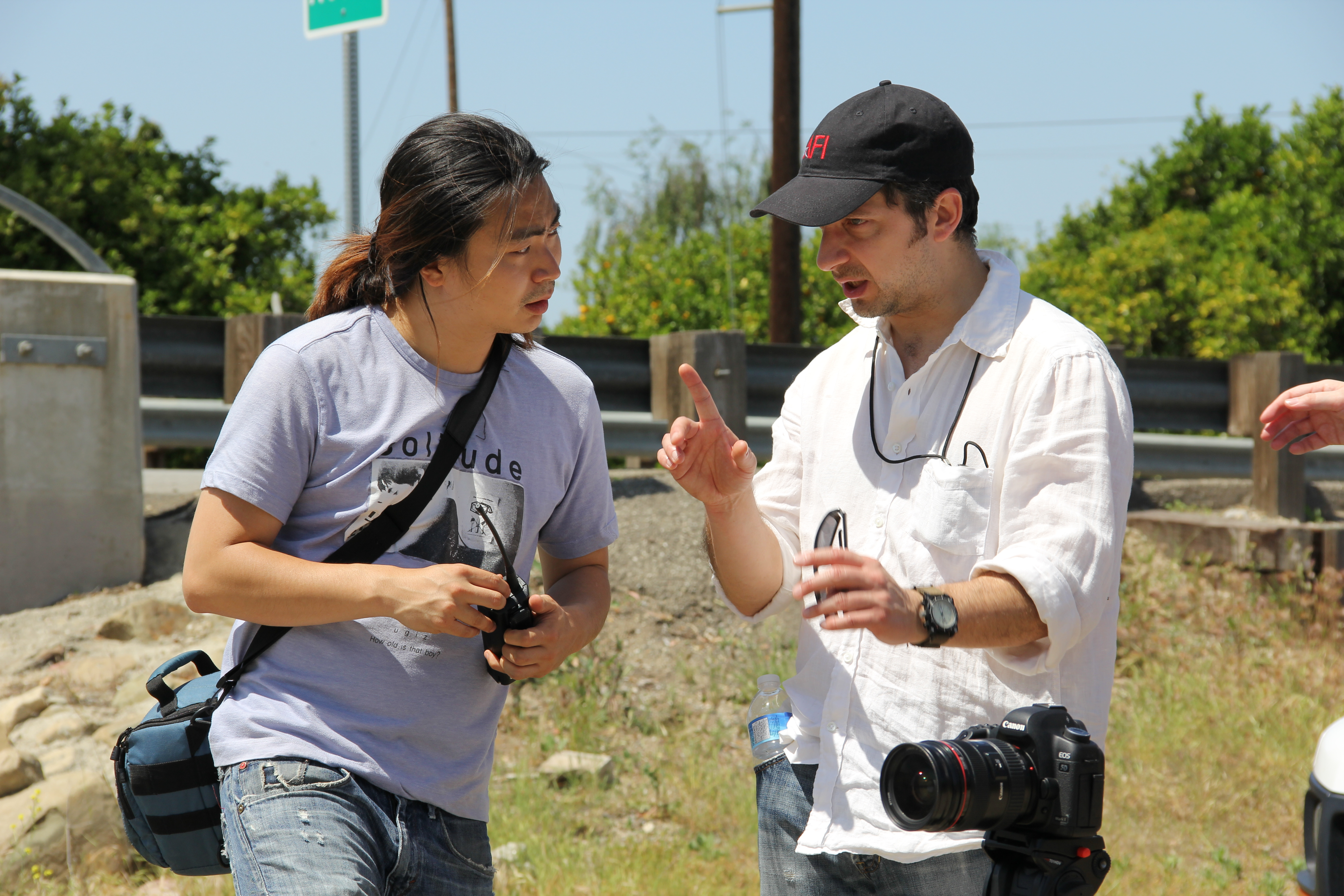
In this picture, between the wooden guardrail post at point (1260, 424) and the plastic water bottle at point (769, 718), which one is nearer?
the plastic water bottle at point (769, 718)

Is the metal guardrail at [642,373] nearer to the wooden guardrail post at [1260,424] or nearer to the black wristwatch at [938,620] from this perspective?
the wooden guardrail post at [1260,424]

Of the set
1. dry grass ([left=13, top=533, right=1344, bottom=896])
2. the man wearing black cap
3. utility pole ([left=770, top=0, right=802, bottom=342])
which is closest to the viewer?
the man wearing black cap

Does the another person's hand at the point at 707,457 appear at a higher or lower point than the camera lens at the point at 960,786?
higher

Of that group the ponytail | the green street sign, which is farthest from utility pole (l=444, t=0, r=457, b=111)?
the ponytail

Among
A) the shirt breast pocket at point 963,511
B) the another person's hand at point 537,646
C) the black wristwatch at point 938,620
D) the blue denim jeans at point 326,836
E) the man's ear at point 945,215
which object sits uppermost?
the man's ear at point 945,215

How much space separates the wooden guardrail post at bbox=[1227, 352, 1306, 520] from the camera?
22.7 feet

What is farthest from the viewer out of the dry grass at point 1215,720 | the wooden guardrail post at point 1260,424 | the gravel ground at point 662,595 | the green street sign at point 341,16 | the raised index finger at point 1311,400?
the green street sign at point 341,16

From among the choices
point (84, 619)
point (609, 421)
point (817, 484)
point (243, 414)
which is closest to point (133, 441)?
point (84, 619)

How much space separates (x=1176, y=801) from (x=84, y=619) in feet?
15.1

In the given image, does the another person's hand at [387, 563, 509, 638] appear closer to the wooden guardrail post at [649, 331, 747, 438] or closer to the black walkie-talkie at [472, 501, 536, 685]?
the black walkie-talkie at [472, 501, 536, 685]

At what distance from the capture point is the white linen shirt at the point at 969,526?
2068 millimetres

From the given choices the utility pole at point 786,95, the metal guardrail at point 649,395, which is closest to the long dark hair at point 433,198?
the metal guardrail at point 649,395

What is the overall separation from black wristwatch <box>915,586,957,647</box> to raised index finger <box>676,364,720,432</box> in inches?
23.2

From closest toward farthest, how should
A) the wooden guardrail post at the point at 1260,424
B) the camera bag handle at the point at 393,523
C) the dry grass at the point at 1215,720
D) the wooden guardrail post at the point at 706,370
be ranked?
the camera bag handle at the point at 393,523 < the dry grass at the point at 1215,720 < the wooden guardrail post at the point at 706,370 < the wooden guardrail post at the point at 1260,424
